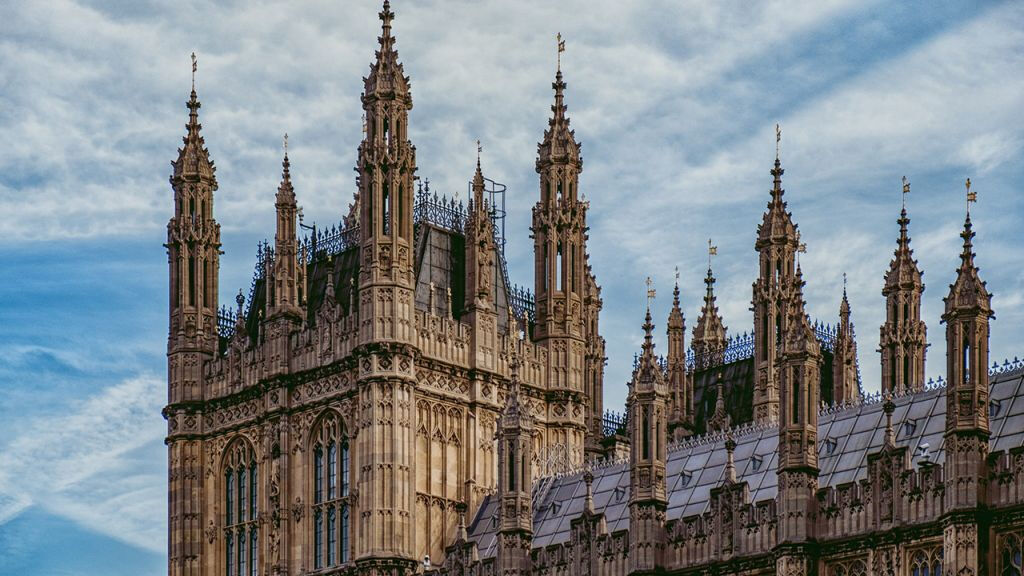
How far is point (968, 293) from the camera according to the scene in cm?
7562

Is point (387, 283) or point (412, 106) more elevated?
point (412, 106)

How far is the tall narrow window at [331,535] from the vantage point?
100 meters

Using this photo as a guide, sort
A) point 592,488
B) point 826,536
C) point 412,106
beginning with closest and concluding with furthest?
point 826,536 < point 592,488 < point 412,106

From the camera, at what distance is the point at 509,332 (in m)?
106

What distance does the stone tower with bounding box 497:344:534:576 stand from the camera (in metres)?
90.6

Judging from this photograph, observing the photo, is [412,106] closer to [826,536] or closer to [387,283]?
[387,283]

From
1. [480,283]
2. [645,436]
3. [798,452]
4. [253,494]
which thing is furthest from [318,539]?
[798,452]

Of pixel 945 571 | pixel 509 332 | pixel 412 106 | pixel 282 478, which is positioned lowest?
pixel 945 571

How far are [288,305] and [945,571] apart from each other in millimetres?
38222

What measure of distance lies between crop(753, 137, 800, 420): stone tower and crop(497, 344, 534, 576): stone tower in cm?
1652

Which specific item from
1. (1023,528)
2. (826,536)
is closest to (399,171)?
(826,536)

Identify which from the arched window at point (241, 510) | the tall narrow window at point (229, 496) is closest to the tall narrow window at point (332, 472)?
the arched window at point (241, 510)

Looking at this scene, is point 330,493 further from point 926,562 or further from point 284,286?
point 926,562

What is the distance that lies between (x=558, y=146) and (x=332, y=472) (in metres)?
17.0
